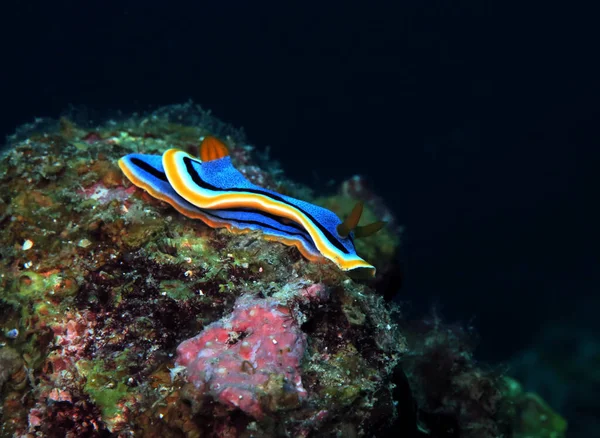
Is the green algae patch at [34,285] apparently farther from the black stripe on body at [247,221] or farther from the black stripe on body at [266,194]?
the black stripe on body at [266,194]

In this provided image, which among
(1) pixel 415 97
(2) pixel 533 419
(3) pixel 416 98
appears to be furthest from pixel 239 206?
(1) pixel 415 97

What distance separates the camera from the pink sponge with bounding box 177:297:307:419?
196 centimetres

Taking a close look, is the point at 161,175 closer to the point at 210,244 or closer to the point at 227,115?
the point at 210,244

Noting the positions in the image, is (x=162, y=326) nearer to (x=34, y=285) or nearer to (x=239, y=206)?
(x=34, y=285)

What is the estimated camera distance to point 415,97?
44.5 metres

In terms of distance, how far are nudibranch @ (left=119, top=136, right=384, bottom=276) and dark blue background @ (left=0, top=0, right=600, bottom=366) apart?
88.7 ft

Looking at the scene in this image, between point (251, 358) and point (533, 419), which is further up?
point (251, 358)

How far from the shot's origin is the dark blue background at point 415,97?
32.4 metres

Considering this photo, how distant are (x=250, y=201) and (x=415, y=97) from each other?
44.8 meters

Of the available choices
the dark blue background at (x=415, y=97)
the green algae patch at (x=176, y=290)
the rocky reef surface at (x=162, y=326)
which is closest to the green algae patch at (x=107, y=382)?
the rocky reef surface at (x=162, y=326)

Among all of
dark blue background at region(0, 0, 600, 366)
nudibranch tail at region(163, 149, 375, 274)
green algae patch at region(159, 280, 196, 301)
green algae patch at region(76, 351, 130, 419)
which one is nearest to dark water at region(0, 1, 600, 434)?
dark blue background at region(0, 0, 600, 366)

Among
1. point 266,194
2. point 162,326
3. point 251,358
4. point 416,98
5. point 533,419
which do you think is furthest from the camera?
point 416,98

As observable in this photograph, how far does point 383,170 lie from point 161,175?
130 feet

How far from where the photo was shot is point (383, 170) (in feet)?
138
